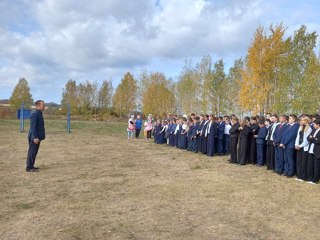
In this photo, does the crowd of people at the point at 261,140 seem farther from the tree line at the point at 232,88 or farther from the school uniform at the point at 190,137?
the tree line at the point at 232,88

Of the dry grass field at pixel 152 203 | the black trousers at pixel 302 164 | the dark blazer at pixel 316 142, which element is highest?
the dark blazer at pixel 316 142

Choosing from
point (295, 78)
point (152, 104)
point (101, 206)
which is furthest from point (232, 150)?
point (152, 104)

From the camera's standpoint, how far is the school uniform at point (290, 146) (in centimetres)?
1075

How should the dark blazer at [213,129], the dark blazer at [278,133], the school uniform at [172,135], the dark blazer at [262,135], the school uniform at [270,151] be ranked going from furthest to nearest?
the school uniform at [172,135]
the dark blazer at [213,129]
the dark blazer at [262,135]
the school uniform at [270,151]
the dark blazer at [278,133]

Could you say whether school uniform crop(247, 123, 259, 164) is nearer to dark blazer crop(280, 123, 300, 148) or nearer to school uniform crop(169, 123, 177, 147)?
dark blazer crop(280, 123, 300, 148)

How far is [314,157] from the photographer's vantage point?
9.95 metres

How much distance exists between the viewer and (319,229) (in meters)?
6.11

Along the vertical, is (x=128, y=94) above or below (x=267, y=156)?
above

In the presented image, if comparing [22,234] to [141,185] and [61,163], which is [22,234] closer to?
[141,185]

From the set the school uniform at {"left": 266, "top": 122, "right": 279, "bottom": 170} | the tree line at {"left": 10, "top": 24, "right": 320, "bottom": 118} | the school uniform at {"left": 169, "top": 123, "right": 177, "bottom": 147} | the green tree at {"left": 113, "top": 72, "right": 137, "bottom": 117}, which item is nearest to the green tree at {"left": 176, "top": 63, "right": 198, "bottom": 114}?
the tree line at {"left": 10, "top": 24, "right": 320, "bottom": 118}

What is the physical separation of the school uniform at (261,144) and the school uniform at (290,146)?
5.66 feet

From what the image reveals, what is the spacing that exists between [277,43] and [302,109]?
19.1 feet

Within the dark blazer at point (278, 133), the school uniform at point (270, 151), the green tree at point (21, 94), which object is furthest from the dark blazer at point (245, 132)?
the green tree at point (21, 94)

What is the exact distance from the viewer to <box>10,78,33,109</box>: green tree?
61969 mm
